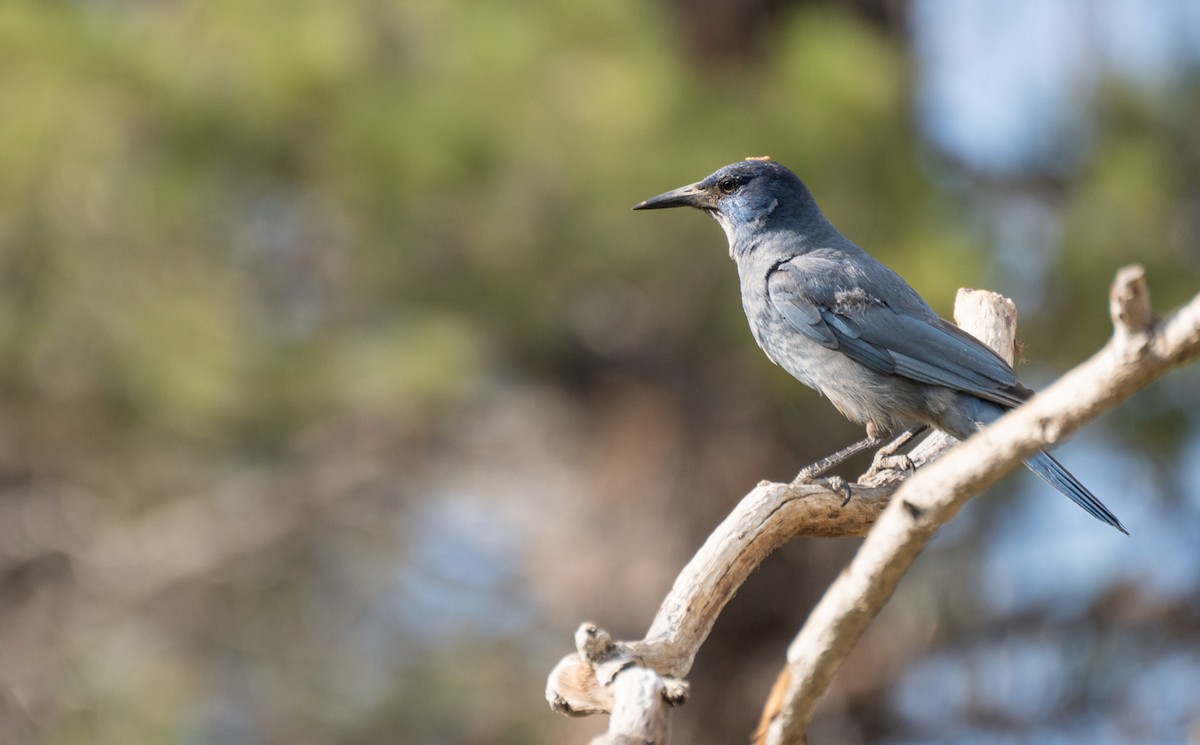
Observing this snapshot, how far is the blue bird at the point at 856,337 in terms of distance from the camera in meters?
4.19

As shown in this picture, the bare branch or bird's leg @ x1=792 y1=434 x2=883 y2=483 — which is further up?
bird's leg @ x1=792 y1=434 x2=883 y2=483

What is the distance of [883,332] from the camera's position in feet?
14.8

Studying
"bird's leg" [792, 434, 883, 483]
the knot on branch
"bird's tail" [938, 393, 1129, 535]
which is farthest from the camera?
"bird's leg" [792, 434, 883, 483]

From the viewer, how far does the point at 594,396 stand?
8.29 m

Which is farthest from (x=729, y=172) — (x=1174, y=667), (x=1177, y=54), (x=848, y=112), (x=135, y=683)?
(x=135, y=683)

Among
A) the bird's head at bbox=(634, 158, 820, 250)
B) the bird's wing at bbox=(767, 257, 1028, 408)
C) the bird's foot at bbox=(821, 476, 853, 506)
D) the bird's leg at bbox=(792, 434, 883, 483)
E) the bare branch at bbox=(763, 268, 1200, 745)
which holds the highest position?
the bird's head at bbox=(634, 158, 820, 250)

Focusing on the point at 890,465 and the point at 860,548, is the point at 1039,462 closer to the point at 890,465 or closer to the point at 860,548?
the point at 890,465

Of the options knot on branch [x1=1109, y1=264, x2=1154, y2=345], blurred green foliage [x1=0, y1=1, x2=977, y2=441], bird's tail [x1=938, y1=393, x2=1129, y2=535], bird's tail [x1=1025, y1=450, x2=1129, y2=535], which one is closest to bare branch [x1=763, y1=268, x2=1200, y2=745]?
knot on branch [x1=1109, y1=264, x2=1154, y2=345]

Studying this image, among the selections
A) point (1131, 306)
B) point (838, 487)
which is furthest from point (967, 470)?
point (838, 487)

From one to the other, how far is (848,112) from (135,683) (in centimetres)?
634

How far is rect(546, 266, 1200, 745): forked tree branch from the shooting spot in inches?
82.7

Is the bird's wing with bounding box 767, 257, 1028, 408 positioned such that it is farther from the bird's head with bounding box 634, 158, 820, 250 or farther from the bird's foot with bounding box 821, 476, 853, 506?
the bird's foot with bounding box 821, 476, 853, 506

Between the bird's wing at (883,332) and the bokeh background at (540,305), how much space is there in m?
1.72

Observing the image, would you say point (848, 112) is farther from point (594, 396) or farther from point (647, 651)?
point (647, 651)
